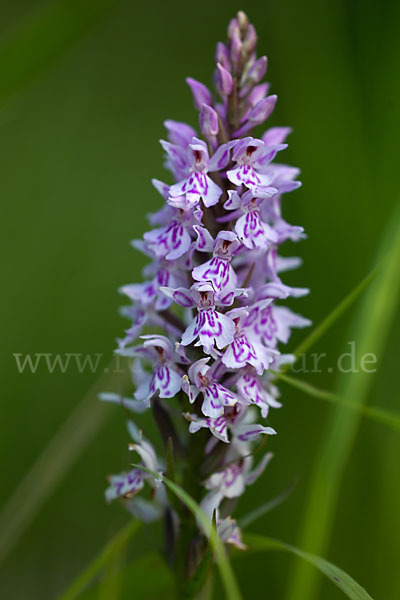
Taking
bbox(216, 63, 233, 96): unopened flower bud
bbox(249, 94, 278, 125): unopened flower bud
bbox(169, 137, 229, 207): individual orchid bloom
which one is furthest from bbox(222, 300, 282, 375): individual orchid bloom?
bbox(216, 63, 233, 96): unopened flower bud

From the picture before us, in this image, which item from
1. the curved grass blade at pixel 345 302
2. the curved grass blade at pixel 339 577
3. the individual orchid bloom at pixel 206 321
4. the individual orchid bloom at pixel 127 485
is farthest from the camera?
the individual orchid bloom at pixel 127 485

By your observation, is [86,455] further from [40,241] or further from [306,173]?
[306,173]

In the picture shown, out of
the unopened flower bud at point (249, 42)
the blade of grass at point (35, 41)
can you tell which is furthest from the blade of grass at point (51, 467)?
the unopened flower bud at point (249, 42)

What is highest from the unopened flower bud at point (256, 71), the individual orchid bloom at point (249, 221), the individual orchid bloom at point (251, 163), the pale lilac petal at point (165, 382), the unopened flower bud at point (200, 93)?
the unopened flower bud at point (256, 71)

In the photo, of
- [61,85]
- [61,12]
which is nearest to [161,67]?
[61,85]

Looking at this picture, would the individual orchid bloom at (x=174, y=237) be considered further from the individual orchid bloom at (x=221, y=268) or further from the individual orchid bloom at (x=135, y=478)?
the individual orchid bloom at (x=135, y=478)

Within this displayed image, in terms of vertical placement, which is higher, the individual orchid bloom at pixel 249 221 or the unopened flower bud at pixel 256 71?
the unopened flower bud at pixel 256 71

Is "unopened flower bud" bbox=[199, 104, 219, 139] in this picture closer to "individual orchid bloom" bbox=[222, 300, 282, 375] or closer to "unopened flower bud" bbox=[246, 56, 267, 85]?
"unopened flower bud" bbox=[246, 56, 267, 85]
